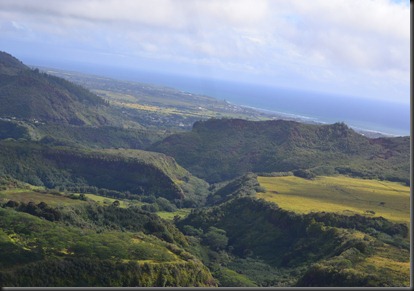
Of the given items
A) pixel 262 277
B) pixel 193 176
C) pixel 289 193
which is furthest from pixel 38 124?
pixel 262 277

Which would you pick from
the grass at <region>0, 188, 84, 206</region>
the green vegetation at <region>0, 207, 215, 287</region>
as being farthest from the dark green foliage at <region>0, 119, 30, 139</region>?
the green vegetation at <region>0, 207, 215, 287</region>

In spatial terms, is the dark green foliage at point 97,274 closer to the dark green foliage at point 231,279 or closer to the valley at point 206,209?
the valley at point 206,209

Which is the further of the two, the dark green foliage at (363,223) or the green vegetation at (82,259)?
the dark green foliage at (363,223)

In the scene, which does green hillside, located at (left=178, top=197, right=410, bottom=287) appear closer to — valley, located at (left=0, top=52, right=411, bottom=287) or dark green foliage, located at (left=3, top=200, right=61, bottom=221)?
valley, located at (left=0, top=52, right=411, bottom=287)

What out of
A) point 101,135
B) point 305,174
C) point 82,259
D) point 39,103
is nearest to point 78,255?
point 82,259

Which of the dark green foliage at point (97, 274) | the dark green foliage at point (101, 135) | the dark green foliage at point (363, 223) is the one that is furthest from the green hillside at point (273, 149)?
the dark green foliage at point (97, 274)

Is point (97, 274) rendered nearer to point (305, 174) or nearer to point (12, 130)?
point (305, 174)
